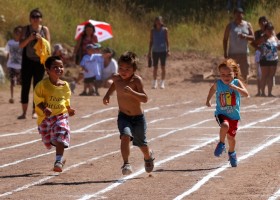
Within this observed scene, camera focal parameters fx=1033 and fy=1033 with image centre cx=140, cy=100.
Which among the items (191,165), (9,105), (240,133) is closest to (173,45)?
(9,105)

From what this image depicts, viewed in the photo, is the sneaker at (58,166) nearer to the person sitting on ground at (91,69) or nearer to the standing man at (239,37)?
the standing man at (239,37)

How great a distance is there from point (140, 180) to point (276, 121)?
21.2 ft

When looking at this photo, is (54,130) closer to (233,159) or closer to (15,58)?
(233,159)

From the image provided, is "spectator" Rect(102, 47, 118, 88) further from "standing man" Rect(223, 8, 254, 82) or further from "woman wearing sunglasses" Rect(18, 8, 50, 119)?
"woman wearing sunglasses" Rect(18, 8, 50, 119)

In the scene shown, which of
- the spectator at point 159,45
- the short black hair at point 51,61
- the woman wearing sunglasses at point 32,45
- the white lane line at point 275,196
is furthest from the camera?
the spectator at point 159,45

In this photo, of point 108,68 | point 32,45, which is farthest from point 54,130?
point 108,68

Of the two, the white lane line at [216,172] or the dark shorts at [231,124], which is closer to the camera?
the white lane line at [216,172]

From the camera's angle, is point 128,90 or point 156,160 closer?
point 128,90

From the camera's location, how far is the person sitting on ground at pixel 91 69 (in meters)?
23.3

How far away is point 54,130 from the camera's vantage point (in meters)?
11.4

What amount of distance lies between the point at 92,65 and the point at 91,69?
0.10 metres

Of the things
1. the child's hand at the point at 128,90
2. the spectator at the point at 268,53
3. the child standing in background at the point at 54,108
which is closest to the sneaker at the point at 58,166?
the child standing in background at the point at 54,108

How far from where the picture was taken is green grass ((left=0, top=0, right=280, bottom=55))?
31.0 m

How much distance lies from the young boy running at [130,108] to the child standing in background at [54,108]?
765 mm
